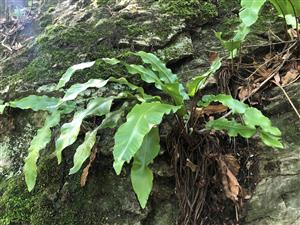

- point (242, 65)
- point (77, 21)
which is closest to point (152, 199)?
point (242, 65)

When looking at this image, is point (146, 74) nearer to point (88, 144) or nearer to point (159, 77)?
point (159, 77)

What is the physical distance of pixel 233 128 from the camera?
6.35ft

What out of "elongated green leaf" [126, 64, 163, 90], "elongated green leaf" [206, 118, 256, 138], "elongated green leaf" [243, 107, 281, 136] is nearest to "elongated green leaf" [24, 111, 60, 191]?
"elongated green leaf" [126, 64, 163, 90]

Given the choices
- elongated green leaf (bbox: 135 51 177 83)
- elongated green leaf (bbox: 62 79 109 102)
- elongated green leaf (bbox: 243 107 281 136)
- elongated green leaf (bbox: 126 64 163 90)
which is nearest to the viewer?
elongated green leaf (bbox: 243 107 281 136)

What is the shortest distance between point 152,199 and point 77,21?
174 centimetres

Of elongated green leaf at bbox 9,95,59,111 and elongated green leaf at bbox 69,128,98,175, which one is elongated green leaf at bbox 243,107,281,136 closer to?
elongated green leaf at bbox 69,128,98,175

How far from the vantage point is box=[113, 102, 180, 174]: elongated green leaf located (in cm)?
165

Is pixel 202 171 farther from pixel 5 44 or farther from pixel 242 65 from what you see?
pixel 5 44

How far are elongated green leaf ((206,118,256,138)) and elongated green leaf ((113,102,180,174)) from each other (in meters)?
0.25

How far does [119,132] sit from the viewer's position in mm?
1716

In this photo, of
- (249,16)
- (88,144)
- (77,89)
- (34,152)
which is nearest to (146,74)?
(77,89)

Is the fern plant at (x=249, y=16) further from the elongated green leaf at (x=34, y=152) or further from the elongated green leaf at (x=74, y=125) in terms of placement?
the elongated green leaf at (x=34, y=152)

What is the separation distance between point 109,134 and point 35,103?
1.50 ft

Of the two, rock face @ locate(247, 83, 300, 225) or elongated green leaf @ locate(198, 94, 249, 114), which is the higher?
elongated green leaf @ locate(198, 94, 249, 114)
